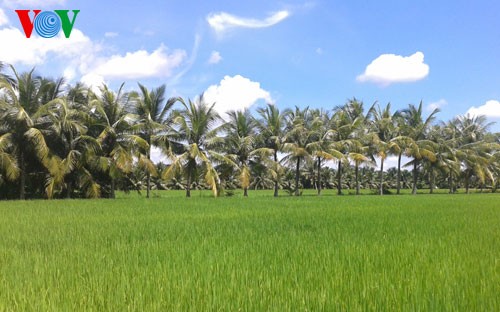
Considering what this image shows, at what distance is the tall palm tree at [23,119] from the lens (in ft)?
52.6

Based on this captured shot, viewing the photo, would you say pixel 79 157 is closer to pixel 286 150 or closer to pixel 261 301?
pixel 286 150

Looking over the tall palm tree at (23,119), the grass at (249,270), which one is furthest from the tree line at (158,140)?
the grass at (249,270)

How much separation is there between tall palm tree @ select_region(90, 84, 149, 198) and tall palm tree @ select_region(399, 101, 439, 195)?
20.5 m

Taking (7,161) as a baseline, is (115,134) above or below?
above

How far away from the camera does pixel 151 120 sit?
20.3m

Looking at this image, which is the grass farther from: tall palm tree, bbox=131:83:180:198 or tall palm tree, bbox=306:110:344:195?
tall palm tree, bbox=306:110:344:195

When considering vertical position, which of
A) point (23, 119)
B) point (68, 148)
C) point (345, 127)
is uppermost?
point (345, 127)

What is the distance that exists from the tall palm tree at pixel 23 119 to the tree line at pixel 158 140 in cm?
4

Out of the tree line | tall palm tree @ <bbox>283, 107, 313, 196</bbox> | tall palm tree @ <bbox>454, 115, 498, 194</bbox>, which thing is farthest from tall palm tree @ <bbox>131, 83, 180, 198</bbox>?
tall palm tree @ <bbox>454, 115, 498, 194</bbox>

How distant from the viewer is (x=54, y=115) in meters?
17.2

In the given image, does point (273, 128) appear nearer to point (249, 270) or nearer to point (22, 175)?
point (22, 175)

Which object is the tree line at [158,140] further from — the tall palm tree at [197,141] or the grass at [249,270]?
the grass at [249,270]

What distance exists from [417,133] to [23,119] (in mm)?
26501

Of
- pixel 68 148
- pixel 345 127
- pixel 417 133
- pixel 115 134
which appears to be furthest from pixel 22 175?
pixel 417 133
